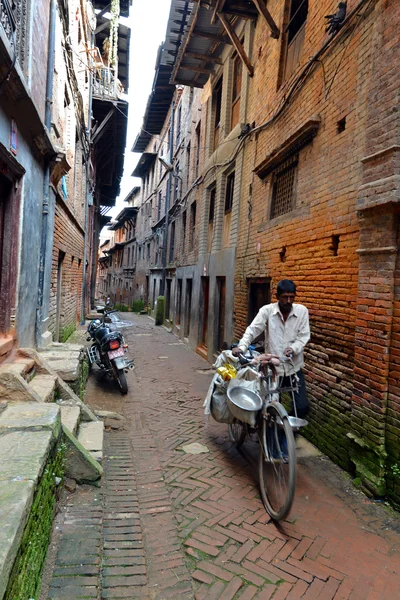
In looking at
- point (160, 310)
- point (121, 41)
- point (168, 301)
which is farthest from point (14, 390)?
point (121, 41)

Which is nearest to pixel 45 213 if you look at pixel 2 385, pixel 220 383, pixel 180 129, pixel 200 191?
pixel 2 385

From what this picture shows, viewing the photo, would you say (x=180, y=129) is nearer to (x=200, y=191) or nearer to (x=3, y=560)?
(x=200, y=191)

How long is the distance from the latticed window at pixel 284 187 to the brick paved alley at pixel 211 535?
3.93 m

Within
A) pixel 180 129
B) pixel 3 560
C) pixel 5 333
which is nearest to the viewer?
pixel 3 560

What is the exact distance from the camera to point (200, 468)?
13.5 ft

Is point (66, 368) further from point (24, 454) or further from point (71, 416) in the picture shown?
point (24, 454)

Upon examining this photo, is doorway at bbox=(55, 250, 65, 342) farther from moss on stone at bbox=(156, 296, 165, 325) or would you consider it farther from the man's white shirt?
moss on stone at bbox=(156, 296, 165, 325)

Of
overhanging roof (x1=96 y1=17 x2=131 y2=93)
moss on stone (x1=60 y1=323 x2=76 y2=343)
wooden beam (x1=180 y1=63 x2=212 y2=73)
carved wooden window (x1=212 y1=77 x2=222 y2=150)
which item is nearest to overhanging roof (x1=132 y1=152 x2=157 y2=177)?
overhanging roof (x1=96 y1=17 x2=131 y2=93)

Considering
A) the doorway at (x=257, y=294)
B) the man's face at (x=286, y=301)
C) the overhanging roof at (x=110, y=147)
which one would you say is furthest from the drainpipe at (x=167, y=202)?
the man's face at (x=286, y=301)

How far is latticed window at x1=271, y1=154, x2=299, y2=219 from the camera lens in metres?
6.35

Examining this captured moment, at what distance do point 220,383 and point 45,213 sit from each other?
4.02m

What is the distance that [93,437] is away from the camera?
421 cm

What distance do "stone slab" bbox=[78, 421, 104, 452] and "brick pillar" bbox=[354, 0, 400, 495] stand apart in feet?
8.51

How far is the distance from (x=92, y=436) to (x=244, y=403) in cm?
169
